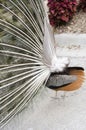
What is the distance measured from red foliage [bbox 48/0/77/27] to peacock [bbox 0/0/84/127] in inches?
56.4

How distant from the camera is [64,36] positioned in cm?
541

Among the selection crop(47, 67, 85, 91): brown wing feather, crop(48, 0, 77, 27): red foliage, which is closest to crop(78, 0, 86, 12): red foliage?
crop(48, 0, 77, 27): red foliage

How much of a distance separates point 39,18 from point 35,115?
0.99m

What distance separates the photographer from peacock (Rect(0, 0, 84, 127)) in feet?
12.8

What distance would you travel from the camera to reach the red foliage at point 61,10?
545 centimetres

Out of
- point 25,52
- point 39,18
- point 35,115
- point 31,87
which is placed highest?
point 39,18

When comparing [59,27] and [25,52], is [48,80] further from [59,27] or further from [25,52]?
[59,27]

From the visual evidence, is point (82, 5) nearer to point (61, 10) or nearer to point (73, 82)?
point (61, 10)

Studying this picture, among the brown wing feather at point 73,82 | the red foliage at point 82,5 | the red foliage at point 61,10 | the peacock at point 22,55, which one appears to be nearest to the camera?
the peacock at point 22,55

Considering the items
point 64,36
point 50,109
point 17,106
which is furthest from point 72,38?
point 17,106

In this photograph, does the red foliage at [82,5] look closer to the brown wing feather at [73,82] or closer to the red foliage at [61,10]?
the red foliage at [61,10]

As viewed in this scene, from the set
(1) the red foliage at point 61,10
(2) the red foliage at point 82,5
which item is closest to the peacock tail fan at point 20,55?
(1) the red foliage at point 61,10

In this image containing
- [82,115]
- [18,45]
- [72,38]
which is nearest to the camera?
[18,45]

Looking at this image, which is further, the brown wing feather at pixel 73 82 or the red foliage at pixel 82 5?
the red foliage at pixel 82 5
